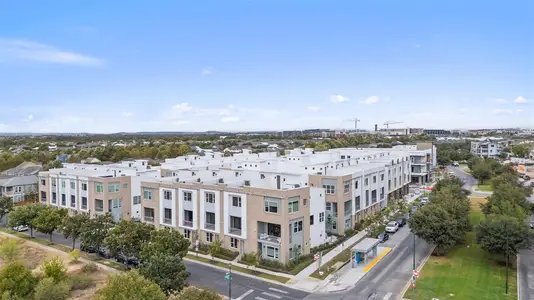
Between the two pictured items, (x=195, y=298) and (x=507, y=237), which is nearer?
(x=195, y=298)

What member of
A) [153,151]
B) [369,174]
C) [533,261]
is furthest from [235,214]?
[153,151]

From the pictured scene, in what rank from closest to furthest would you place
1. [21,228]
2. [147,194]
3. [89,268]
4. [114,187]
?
[89,268]
[147,194]
[114,187]
[21,228]

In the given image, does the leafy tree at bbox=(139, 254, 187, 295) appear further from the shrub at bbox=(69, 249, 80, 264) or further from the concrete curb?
the concrete curb

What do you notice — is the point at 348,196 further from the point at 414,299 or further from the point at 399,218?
the point at 414,299

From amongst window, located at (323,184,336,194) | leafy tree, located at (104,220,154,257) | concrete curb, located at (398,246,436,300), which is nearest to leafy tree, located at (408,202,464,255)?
concrete curb, located at (398,246,436,300)

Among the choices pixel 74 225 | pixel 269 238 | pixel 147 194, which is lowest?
pixel 269 238

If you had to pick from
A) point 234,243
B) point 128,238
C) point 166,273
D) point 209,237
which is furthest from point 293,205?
point 128,238

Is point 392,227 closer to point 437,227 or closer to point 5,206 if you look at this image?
point 437,227
